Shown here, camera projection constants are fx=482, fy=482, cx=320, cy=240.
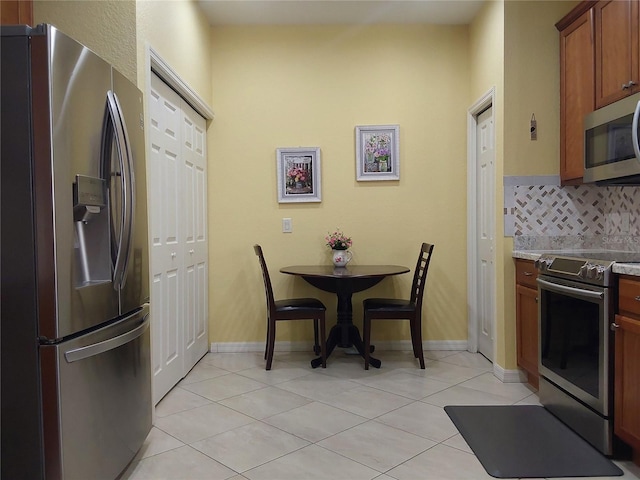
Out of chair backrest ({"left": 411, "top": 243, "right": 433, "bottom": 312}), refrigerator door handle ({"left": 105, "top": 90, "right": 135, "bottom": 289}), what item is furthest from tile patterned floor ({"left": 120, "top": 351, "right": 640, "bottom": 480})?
refrigerator door handle ({"left": 105, "top": 90, "right": 135, "bottom": 289})

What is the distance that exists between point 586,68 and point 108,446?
3206mm

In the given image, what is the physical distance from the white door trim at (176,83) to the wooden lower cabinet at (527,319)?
98.6 inches

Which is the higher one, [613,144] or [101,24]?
[101,24]

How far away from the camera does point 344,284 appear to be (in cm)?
367

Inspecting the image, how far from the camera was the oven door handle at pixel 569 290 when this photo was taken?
2.23 meters

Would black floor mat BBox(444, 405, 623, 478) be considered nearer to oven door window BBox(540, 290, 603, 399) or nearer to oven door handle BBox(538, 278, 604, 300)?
oven door window BBox(540, 290, 603, 399)

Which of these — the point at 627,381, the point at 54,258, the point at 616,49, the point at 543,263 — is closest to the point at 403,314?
the point at 543,263

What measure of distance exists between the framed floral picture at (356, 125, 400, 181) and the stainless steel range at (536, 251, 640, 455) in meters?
1.67

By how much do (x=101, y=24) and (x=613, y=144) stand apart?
8.80 feet

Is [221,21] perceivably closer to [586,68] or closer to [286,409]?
[586,68]

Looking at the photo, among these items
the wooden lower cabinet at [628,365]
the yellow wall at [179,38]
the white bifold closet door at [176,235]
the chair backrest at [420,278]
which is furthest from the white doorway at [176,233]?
the wooden lower cabinet at [628,365]

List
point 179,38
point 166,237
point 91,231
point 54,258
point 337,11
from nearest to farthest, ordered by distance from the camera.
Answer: point 54,258
point 91,231
point 166,237
point 179,38
point 337,11

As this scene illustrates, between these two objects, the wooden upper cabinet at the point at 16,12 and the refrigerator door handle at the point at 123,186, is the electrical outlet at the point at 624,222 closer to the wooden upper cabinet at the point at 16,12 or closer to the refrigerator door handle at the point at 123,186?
the refrigerator door handle at the point at 123,186

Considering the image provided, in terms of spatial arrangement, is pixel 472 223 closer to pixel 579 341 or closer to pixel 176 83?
pixel 579 341
